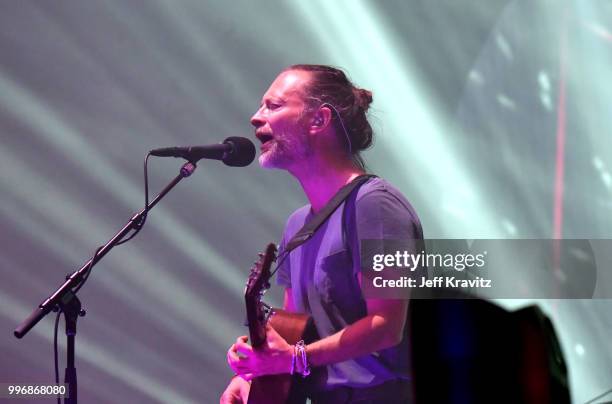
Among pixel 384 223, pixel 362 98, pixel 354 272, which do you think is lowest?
pixel 354 272

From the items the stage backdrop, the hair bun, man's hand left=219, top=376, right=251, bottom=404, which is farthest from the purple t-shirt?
the stage backdrop

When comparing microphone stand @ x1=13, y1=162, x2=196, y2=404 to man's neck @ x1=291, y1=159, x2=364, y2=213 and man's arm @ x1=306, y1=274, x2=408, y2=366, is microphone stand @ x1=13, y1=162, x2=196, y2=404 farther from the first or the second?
man's arm @ x1=306, y1=274, x2=408, y2=366

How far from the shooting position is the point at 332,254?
2.25 metres

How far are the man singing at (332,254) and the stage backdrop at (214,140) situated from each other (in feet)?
1.78

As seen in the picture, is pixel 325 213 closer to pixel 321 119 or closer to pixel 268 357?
pixel 321 119

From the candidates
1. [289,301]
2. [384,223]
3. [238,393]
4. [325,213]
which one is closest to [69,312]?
[238,393]

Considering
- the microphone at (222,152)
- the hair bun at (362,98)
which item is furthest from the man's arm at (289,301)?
the hair bun at (362,98)

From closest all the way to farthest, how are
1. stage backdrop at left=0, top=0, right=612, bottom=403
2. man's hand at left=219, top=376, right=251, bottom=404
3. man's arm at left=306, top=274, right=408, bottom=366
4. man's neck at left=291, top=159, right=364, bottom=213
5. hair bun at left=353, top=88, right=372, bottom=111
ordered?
1. man's arm at left=306, top=274, right=408, bottom=366
2. man's hand at left=219, top=376, right=251, bottom=404
3. man's neck at left=291, top=159, right=364, bottom=213
4. hair bun at left=353, top=88, right=372, bottom=111
5. stage backdrop at left=0, top=0, right=612, bottom=403

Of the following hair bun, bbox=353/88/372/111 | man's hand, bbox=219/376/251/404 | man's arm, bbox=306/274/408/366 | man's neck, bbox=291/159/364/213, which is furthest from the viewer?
hair bun, bbox=353/88/372/111

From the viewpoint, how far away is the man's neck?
8.08 feet

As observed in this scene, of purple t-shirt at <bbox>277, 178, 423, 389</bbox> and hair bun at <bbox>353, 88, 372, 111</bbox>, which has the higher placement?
hair bun at <bbox>353, 88, 372, 111</bbox>

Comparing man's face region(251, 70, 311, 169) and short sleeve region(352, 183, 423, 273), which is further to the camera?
man's face region(251, 70, 311, 169)

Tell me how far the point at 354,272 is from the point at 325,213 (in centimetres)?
23

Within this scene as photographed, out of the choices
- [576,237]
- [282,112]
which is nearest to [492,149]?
[576,237]
